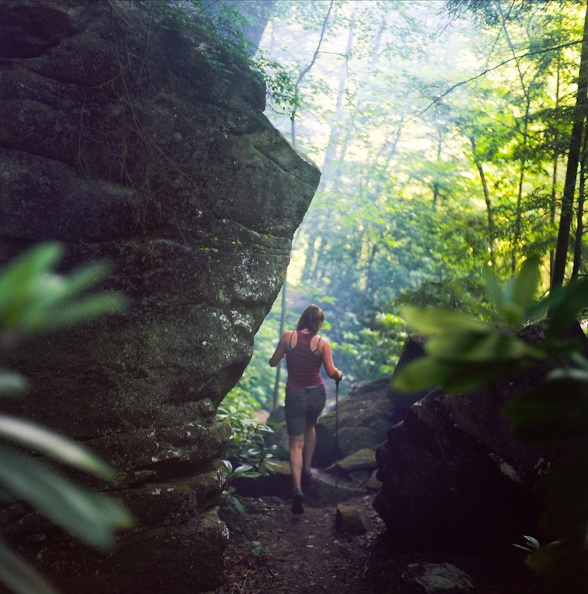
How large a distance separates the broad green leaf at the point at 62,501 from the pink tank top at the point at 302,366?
6.04m

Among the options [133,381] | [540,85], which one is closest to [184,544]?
[133,381]

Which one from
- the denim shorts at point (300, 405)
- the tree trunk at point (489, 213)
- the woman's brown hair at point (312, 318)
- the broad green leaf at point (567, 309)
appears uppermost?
the tree trunk at point (489, 213)

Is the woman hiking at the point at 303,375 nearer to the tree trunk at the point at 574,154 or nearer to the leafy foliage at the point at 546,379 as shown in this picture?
the tree trunk at the point at 574,154

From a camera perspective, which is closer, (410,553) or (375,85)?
(410,553)

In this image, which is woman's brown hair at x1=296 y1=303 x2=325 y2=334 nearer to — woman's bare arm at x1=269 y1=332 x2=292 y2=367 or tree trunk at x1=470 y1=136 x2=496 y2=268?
woman's bare arm at x1=269 y1=332 x2=292 y2=367

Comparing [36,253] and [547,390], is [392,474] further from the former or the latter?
[36,253]

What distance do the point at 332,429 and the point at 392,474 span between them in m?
3.04

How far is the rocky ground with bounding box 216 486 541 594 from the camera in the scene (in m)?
4.00

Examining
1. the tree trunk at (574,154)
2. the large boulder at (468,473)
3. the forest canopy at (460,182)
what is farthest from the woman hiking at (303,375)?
the tree trunk at (574,154)

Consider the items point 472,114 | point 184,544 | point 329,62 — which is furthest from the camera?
point 329,62

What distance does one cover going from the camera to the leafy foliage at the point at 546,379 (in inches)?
29.1

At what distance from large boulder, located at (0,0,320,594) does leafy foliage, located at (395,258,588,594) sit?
12.8 ft

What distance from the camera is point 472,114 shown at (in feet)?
31.4

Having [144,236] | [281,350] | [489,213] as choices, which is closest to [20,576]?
[144,236]
